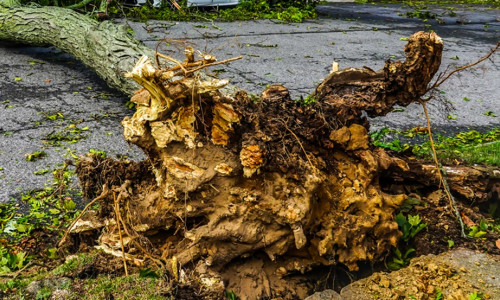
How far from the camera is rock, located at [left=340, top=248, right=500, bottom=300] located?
9.14ft

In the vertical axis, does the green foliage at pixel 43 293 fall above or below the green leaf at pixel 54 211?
above

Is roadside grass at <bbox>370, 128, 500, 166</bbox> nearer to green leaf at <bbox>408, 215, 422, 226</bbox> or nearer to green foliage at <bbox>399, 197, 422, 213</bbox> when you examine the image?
green foliage at <bbox>399, 197, 422, 213</bbox>

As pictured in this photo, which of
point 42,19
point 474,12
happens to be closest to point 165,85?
point 42,19

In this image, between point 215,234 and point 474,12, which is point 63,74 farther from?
point 474,12

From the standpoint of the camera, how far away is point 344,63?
725 centimetres

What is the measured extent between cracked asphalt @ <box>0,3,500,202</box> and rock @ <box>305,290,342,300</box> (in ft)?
5.56

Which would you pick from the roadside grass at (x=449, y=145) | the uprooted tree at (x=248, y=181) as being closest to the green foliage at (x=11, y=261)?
the uprooted tree at (x=248, y=181)

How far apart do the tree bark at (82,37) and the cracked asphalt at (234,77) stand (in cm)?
31

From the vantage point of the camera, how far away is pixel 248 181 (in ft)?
9.55

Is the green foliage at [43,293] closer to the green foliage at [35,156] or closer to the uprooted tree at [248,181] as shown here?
the uprooted tree at [248,181]

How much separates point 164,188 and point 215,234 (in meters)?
0.41

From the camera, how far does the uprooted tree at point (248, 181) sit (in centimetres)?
280

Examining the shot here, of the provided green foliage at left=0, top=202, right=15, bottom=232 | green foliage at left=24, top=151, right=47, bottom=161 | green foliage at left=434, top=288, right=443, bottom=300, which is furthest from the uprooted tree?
green foliage at left=24, top=151, right=47, bottom=161

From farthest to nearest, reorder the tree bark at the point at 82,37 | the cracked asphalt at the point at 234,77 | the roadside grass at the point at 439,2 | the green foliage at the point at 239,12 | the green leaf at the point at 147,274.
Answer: the roadside grass at the point at 439,2 → the green foliage at the point at 239,12 → the tree bark at the point at 82,37 → the cracked asphalt at the point at 234,77 → the green leaf at the point at 147,274
